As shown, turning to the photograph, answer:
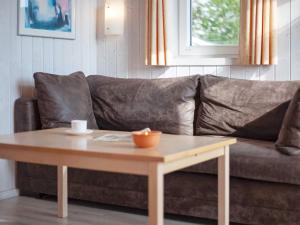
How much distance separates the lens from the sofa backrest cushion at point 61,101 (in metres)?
3.78

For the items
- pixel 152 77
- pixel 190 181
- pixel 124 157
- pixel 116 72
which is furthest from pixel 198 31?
pixel 124 157

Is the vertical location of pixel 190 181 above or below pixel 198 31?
below

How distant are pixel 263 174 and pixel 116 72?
2.12m

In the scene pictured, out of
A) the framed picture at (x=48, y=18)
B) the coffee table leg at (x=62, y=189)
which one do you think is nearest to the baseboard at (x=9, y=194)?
the coffee table leg at (x=62, y=189)

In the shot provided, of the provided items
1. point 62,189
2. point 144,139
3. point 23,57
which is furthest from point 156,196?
point 23,57

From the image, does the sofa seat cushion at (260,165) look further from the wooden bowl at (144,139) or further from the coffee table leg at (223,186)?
the wooden bowl at (144,139)

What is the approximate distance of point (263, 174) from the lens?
2943 mm

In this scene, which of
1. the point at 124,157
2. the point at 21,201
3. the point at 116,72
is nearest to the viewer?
the point at 124,157

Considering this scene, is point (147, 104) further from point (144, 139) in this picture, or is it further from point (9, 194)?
point (144, 139)

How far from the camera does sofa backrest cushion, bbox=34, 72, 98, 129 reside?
3775mm

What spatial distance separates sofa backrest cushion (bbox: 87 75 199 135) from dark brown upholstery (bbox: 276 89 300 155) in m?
0.95

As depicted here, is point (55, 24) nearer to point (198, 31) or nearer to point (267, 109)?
point (198, 31)

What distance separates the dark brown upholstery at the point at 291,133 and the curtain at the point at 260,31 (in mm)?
912

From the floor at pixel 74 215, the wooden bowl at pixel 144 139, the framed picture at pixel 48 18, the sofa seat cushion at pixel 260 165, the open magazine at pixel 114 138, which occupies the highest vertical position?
the framed picture at pixel 48 18
